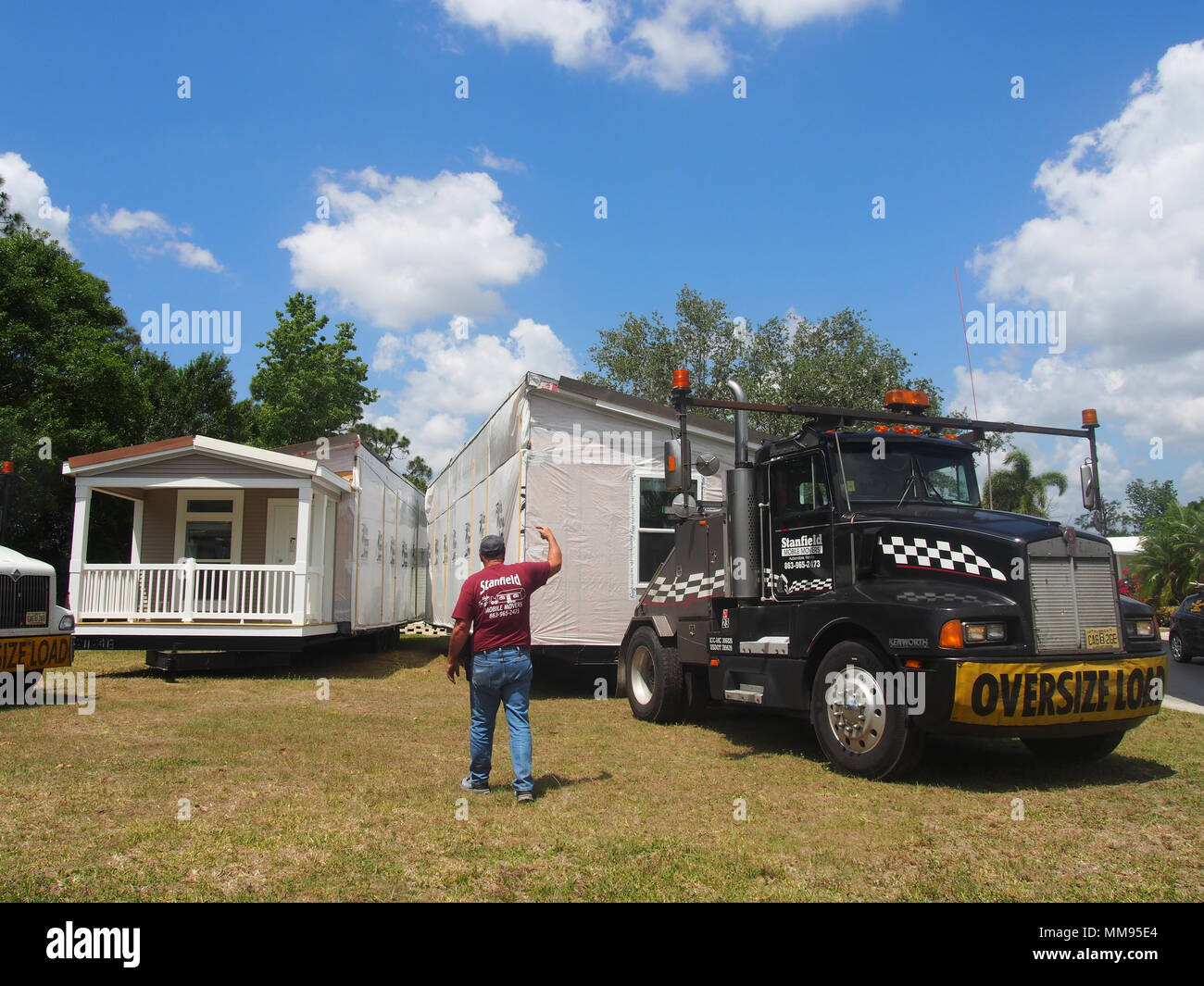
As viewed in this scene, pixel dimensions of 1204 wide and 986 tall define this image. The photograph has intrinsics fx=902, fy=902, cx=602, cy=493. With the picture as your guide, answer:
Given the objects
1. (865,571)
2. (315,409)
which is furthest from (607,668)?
(315,409)

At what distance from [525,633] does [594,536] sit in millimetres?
5825

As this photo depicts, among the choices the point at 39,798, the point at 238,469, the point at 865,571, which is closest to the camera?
the point at 39,798

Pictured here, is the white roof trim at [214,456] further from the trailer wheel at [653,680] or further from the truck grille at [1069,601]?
the truck grille at [1069,601]

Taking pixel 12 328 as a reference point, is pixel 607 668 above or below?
below

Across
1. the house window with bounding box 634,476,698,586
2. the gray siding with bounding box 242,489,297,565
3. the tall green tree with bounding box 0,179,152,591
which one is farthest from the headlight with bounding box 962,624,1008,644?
the tall green tree with bounding box 0,179,152,591

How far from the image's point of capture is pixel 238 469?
45.7ft

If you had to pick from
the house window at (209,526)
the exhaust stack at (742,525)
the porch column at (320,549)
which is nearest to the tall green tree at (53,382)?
the house window at (209,526)

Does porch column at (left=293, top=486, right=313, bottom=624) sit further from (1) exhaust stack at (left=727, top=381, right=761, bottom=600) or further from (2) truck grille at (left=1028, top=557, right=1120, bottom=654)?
(2) truck grille at (left=1028, top=557, right=1120, bottom=654)

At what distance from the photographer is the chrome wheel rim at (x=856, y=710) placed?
6230mm

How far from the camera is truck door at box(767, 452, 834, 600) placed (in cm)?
716

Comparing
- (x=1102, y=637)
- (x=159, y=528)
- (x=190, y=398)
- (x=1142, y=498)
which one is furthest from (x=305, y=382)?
(x=1142, y=498)
